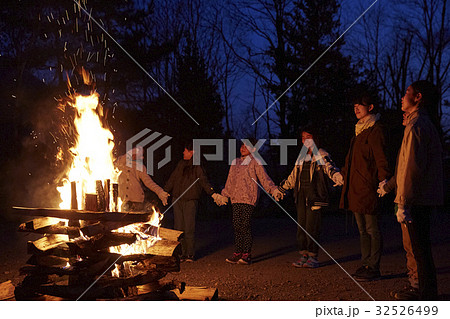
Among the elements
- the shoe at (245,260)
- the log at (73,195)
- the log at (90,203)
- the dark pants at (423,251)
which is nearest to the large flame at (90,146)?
the log at (73,195)

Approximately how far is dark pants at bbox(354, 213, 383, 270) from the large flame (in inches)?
135

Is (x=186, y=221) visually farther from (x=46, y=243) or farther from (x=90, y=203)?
(x=46, y=243)

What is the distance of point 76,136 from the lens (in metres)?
5.57

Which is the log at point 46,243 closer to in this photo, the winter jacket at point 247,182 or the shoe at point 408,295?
the winter jacket at point 247,182

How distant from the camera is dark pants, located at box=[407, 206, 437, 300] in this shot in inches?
169

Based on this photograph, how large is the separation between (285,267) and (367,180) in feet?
6.43

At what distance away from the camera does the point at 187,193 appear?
725 cm

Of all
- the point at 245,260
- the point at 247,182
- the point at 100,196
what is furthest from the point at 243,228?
the point at 100,196

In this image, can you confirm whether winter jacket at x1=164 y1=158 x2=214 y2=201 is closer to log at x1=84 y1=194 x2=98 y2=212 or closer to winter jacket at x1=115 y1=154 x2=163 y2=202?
winter jacket at x1=115 y1=154 x2=163 y2=202

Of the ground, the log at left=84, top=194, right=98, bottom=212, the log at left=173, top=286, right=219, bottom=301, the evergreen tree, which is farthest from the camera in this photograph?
the evergreen tree

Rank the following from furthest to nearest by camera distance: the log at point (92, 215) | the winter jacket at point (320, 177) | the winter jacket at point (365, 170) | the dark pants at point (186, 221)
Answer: the dark pants at point (186, 221) → the winter jacket at point (320, 177) → the winter jacket at point (365, 170) → the log at point (92, 215)

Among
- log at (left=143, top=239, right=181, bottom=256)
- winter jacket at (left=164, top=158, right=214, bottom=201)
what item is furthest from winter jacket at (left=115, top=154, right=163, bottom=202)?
log at (left=143, top=239, right=181, bottom=256)

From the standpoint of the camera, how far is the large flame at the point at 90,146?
5.39m

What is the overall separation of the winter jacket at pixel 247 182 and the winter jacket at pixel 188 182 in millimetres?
390
